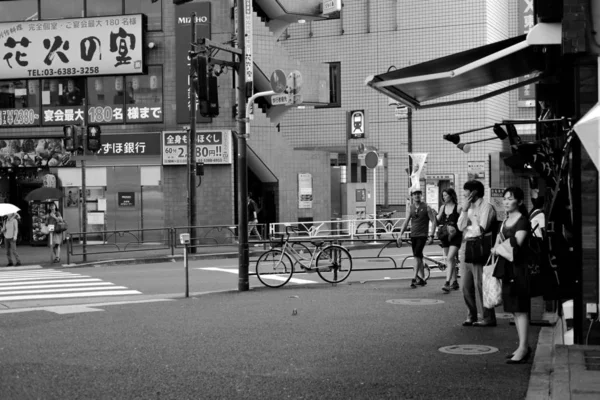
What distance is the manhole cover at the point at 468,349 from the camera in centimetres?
983

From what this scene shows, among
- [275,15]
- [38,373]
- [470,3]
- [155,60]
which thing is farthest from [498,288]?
[470,3]

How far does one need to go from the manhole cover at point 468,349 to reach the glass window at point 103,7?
91.9 ft

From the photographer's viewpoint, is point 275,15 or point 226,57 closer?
point 226,57

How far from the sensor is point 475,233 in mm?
11484

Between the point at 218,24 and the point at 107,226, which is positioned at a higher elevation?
the point at 218,24

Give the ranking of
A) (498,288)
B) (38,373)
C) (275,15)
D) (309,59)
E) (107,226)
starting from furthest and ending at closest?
(309,59), (275,15), (107,226), (498,288), (38,373)

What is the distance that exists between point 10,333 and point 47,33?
25.1m

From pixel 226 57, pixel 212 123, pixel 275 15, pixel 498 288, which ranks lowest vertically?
pixel 498 288

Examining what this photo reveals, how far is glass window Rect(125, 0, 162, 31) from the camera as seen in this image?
34.8m

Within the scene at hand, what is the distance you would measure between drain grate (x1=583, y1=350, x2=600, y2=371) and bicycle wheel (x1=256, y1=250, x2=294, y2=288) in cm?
1043

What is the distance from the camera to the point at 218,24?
34281 millimetres

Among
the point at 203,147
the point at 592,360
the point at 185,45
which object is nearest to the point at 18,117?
the point at 185,45

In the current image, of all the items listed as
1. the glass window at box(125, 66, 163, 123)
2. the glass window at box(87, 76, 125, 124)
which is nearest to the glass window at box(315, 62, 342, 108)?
the glass window at box(125, 66, 163, 123)

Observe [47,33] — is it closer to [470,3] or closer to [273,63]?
[273,63]
